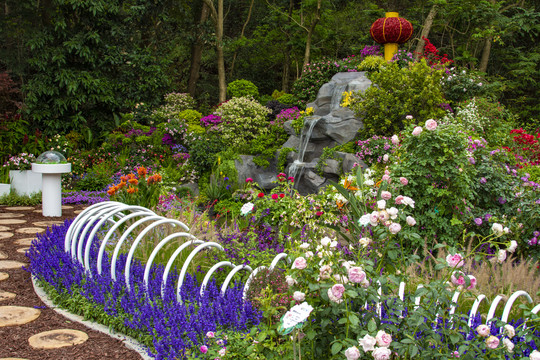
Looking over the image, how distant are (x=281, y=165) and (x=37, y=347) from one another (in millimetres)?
5861

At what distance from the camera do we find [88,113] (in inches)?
384

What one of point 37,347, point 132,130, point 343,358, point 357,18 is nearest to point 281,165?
point 132,130

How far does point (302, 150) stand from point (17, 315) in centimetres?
587

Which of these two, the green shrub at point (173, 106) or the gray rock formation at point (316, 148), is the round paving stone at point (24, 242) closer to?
the gray rock formation at point (316, 148)

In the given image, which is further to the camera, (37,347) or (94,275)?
(94,275)

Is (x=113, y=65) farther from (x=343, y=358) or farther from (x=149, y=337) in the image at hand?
(x=343, y=358)

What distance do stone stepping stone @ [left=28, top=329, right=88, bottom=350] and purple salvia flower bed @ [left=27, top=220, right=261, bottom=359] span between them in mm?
224

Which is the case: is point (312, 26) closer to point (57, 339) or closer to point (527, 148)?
point (527, 148)

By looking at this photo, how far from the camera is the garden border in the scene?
8.75ft

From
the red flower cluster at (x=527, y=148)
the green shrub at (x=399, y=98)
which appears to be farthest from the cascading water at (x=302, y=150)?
the red flower cluster at (x=527, y=148)

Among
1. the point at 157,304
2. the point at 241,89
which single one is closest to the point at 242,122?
the point at 241,89

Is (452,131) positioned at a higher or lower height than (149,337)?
higher

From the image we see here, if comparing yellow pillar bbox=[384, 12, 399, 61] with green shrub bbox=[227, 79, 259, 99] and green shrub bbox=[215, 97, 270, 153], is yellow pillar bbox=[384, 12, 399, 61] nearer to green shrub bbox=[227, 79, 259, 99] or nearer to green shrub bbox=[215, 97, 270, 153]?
green shrub bbox=[215, 97, 270, 153]

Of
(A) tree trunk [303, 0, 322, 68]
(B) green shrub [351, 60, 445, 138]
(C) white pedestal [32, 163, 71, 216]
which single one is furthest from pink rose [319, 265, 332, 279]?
(A) tree trunk [303, 0, 322, 68]
